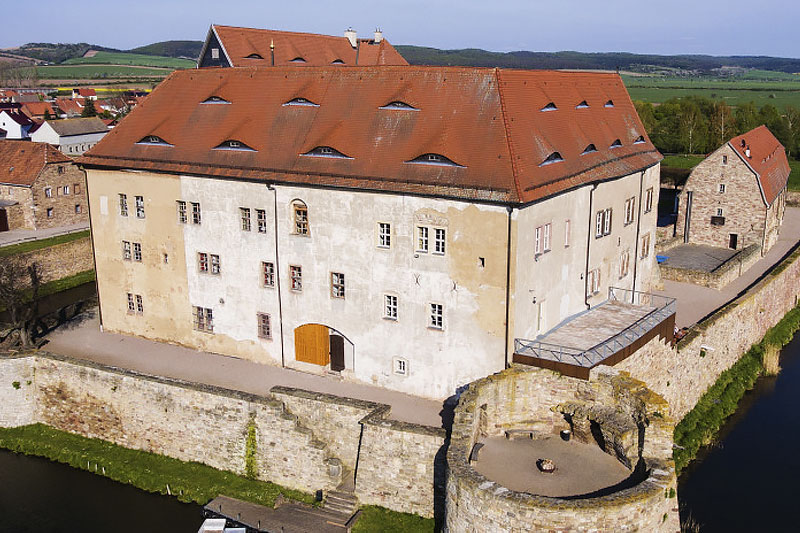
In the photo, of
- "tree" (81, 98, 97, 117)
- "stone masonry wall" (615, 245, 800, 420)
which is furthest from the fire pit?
"tree" (81, 98, 97, 117)

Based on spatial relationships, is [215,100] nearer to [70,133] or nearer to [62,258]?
[62,258]

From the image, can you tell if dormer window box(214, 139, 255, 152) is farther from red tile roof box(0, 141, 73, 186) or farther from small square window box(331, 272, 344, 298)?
red tile roof box(0, 141, 73, 186)

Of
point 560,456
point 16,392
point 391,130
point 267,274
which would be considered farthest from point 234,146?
point 560,456

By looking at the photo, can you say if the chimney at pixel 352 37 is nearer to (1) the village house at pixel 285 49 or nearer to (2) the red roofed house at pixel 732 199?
(1) the village house at pixel 285 49

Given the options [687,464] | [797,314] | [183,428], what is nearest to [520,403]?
[687,464]

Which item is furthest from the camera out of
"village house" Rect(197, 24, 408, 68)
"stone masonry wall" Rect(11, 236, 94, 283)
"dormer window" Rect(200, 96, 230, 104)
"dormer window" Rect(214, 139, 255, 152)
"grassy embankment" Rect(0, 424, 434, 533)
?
"stone masonry wall" Rect(11, 236, 94, 283)

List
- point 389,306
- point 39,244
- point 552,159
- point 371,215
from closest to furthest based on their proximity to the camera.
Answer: point 371,215
point 552,159
point 389,306
point 39,244
